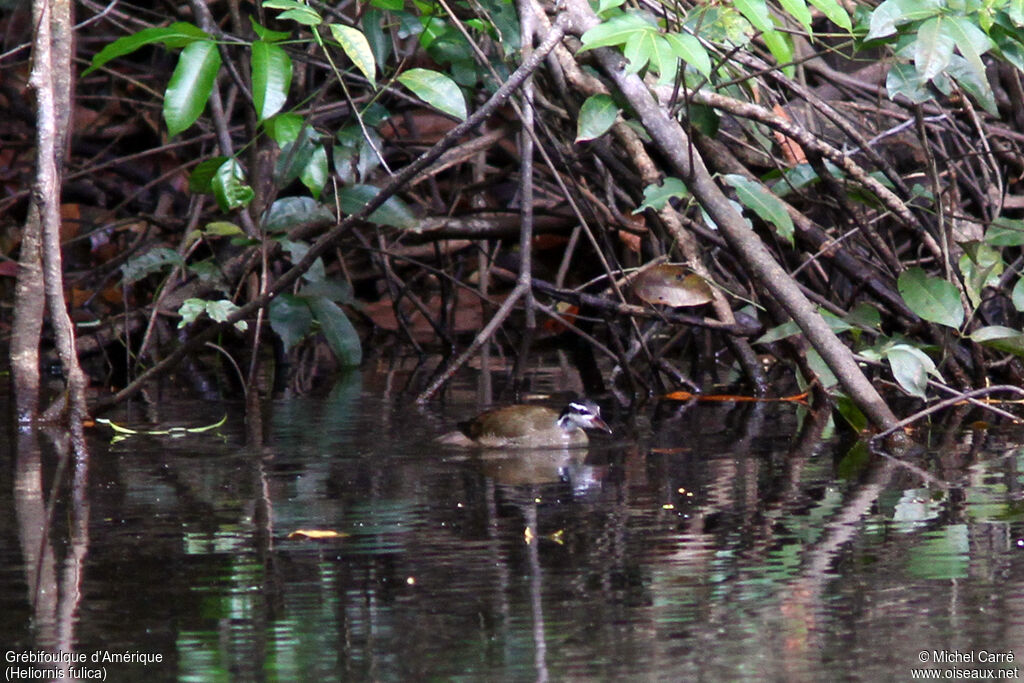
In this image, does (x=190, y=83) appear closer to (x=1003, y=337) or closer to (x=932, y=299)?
(x=932, y=299)

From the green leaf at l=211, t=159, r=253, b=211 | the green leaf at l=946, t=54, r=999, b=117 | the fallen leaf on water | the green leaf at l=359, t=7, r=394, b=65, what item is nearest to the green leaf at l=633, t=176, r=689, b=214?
the green leaf at l=946, t=54, r=999, b=117

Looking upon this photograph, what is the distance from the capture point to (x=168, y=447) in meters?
4.88

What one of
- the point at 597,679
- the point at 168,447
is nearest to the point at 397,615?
the point at 597,679

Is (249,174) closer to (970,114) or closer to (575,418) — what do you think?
(575,418)

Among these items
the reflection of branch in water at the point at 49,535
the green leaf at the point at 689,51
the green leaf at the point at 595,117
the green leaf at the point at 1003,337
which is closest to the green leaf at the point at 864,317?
the green leaf at the point at 1003,337

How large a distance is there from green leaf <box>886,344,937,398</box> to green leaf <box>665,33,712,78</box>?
1438 mm

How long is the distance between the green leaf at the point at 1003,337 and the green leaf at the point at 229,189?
2531 mm

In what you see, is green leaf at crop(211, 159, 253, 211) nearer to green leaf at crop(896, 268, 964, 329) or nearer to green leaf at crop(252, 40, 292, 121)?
green leaf at crop(252, 40, 292, 121)

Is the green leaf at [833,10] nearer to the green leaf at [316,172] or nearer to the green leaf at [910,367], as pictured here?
the green leaf at [910,367]

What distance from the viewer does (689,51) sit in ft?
12.2

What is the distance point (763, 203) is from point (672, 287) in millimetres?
628

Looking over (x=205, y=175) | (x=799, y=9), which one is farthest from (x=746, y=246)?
(x=205, y=175)

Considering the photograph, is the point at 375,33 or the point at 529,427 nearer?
the point at 529,427

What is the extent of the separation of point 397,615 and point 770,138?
3823 mm
